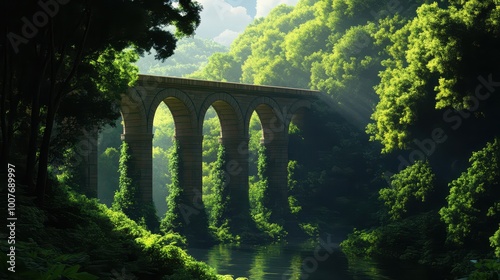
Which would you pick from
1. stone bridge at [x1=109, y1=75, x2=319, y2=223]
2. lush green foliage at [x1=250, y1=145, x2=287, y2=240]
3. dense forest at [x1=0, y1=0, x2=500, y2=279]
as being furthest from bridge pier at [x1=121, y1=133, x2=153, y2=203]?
lush green foliage at [x1=250, y1=145, x2=287, y2=240]

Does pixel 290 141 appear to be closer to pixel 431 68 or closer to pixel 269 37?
pixel 431 68

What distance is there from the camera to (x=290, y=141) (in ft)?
182

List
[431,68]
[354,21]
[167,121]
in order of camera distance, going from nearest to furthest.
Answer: [431,68]
[354,21]
[167,121]

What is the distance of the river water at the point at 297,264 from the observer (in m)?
30.4

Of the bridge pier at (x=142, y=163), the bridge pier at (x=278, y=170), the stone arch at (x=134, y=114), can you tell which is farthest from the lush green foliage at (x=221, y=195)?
the stone arch at (x=134, y=114)

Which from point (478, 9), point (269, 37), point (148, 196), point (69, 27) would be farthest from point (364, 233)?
point (269, 37)

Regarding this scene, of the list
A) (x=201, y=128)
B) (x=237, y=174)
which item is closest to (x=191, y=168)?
(x=201, y=128)

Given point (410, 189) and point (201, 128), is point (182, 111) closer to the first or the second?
point (201, 128)

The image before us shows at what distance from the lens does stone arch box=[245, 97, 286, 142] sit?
50969mm

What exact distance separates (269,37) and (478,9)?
55487 millimetres
